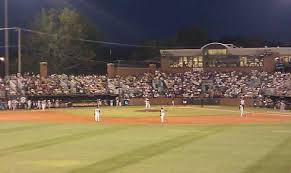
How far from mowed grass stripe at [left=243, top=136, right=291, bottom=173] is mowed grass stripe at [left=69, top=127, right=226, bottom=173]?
3.99 metres

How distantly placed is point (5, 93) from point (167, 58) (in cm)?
2614

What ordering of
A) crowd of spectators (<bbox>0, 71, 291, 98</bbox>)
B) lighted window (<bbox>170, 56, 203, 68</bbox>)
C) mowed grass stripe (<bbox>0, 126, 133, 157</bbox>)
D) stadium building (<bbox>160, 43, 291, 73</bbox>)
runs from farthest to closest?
lighted window (<bbox>170, 56, 203, 68</bbox>) → stadium building (<bbox>160, 43, 291, 73</bbox>) → crowd of spectators (<bbox>0, 71, 291, 98</bbox>) → mowed grass stripe (<bbox>0, 126, 133, 157</bbox>)

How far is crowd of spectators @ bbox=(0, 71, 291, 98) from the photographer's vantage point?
66062 millimetres

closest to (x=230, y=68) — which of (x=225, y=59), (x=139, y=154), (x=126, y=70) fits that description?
(x=225, y=59)

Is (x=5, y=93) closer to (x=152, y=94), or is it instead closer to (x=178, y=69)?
(x=152, y=94)

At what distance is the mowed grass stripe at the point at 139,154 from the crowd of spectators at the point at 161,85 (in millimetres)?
39663

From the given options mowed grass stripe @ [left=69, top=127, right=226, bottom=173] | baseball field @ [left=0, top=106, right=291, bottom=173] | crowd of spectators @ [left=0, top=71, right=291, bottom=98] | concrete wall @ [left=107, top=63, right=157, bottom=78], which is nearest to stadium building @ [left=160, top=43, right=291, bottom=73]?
concrete wall @ [left=107, top=63, right=157, bottom=78]

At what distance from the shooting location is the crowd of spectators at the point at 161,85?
6606cm

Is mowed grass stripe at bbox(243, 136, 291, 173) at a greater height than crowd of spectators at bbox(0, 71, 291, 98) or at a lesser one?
lesser

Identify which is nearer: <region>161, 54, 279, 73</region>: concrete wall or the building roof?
<region>161, 54, 279, 73</region>: concrete wall

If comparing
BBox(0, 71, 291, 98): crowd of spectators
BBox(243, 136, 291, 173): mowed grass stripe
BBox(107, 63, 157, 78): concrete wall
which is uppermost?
BBox(107, 63, 157, 78): concrete wall

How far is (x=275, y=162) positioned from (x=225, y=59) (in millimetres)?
60785

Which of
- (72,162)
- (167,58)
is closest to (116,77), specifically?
(167,58)

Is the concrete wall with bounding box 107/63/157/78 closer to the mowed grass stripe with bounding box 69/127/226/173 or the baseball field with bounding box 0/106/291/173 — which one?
the baseball field with bounding box 0/106/291/173
